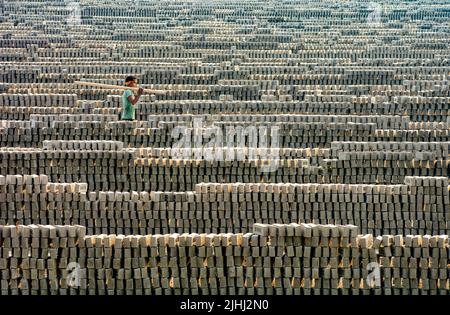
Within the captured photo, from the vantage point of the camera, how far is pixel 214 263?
11.4 meters

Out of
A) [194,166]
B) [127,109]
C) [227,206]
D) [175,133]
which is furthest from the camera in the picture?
[175,133]

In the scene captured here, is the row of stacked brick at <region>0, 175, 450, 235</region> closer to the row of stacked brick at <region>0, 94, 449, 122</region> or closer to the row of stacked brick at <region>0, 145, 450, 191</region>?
the row of stacked brick at <region>0, 145, 450, 191</region>

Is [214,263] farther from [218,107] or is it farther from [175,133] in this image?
[218,107]

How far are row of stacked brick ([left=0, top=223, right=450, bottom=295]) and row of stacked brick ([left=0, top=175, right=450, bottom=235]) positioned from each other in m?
2.34

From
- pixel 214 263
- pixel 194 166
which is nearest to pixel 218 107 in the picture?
pixel 194 166

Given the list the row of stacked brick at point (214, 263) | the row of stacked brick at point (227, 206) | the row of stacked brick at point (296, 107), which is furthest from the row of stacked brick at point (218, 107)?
the row of stacked brick at point (214, 263)

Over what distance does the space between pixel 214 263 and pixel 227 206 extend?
2568 mm

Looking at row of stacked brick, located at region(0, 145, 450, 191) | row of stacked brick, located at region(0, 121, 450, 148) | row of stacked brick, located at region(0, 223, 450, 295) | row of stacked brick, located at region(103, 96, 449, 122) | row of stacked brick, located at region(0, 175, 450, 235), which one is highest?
row of stacked brick, located at region(103, 96, 449, 122)

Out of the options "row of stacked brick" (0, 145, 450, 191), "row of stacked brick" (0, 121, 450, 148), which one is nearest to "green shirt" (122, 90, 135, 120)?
"row of stacked brick" (0, 121, 450, 148)

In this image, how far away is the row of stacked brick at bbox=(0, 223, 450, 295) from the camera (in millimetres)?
11328

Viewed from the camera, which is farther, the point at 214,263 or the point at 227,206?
the point at 227,206

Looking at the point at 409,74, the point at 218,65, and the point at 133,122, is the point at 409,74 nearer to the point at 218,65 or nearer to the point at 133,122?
the point at 218,65

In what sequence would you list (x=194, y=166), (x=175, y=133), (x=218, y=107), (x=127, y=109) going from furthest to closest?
1. (x=218, y=107)
2. (x=175, y=133)
3. (x=127, y=109)
4. (x=194, y=166)

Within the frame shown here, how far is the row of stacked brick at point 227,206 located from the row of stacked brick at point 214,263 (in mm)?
2343
